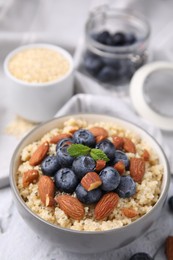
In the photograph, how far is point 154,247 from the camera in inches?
43.3

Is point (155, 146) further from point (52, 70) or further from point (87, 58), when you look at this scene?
point (87, 58)

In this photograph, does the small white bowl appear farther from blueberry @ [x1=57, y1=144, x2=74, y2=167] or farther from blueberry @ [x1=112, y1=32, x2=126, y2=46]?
blueberry @ [x1=57, y1=144, x2=74, y2=167]

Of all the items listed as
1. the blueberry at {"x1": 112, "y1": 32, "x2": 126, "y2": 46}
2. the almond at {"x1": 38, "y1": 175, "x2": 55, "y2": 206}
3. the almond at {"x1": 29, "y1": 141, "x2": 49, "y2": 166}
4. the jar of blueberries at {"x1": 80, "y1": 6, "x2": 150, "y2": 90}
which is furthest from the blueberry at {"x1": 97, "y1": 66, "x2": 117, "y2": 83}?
the almond at {"x1": 38, "y1": 175, "x2": 55, "y2": 206}

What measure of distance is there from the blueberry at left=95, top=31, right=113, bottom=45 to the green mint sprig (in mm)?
688

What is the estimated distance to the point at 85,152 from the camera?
3.30 ft

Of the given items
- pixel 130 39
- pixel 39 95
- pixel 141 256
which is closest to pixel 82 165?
pixel 141 256

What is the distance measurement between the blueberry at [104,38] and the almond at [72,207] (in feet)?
2.61

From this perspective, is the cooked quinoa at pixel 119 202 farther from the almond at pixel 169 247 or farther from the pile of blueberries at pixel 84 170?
the almond at pixel 169 247

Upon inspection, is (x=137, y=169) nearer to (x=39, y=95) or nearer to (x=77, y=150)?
(x=77, y=150)

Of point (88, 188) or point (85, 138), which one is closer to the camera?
point (88, 188)

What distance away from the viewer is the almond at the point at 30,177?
1016mm

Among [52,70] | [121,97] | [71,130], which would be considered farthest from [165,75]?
[71,130]

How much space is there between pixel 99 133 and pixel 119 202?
206 mm

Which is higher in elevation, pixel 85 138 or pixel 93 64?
pixel 85 138
